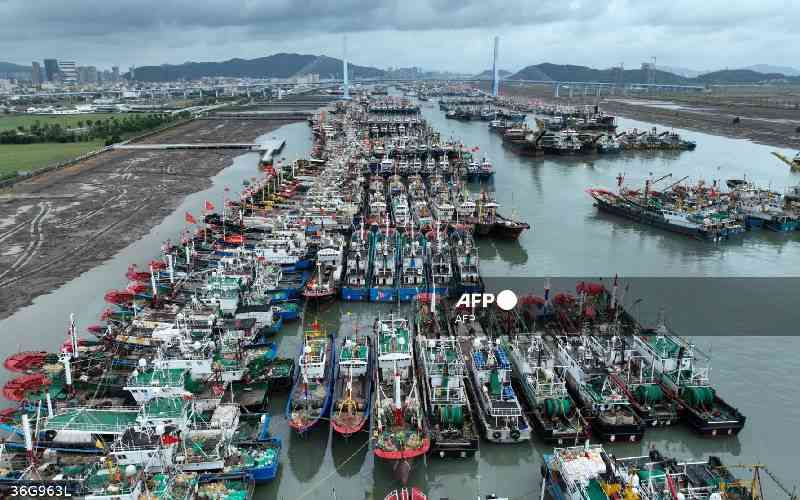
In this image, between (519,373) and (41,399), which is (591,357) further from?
(41,399)

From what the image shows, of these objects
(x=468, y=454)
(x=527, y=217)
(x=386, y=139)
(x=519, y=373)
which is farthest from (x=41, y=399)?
(x=386, y=139)

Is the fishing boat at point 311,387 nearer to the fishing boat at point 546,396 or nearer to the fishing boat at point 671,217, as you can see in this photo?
the fishing boat at point 546,396

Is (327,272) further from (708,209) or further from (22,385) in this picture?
(708,209)

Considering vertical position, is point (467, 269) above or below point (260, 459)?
above

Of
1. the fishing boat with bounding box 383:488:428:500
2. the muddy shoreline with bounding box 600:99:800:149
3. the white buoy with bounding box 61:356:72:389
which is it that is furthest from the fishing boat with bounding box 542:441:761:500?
the muddy shoreline with bounding box 600:99:800:149

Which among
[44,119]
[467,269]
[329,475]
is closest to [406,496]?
[329,475]

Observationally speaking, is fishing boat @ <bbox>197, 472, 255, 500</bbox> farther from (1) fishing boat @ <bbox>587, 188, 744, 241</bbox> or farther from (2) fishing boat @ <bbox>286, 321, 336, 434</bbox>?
(1) fishing boat @ <bbox>587, 188, 744, 241</bbox>
